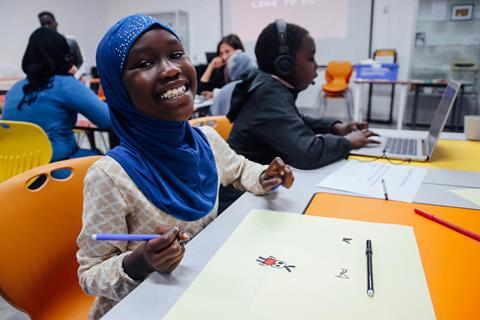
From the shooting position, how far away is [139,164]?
79 centimetres

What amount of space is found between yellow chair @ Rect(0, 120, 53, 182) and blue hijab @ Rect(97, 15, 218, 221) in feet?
3.11

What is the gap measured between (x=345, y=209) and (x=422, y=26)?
5197mm

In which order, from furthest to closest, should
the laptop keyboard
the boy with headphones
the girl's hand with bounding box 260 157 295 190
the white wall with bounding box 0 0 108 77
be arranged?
the white wall with bounding box 0 0 108 77 → the laptop keyboard → the boy with headphones → the girl's hand with bounding box 260 157 295 190

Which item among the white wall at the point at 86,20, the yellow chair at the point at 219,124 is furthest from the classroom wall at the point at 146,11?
the yellow chair at the point at 219,124

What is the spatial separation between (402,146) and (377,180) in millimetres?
466

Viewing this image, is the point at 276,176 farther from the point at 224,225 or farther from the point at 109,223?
the point at 109,223

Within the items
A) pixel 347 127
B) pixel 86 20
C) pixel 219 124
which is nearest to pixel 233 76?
pixel 219 124

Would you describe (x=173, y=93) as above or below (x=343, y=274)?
above

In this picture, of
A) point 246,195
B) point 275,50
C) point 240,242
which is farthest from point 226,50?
point 240,242

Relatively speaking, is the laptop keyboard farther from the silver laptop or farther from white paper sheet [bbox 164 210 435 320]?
white paper sheet [bbox 164 210 435 320]

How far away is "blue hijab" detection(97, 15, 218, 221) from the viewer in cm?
75

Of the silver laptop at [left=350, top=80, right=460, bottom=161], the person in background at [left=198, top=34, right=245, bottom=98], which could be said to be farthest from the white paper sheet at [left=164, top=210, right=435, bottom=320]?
the person in background at [left=198, top=34, right=245, bottom=98]

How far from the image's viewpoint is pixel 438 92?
17.0 feet

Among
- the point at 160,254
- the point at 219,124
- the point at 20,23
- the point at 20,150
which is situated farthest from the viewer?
the point at 20,23
